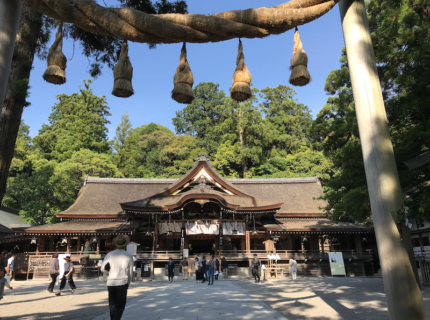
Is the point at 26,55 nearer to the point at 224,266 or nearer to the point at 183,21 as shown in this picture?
the point at 183,21

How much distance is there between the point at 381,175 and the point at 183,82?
178 cm

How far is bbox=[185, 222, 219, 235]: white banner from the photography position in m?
16.9

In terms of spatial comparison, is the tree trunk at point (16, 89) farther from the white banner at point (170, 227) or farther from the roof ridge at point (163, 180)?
the roof ridge at point (163, 180)

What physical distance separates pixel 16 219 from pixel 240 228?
1873 centimetres

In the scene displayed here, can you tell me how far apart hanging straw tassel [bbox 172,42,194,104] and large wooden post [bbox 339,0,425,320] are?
1.46 meters

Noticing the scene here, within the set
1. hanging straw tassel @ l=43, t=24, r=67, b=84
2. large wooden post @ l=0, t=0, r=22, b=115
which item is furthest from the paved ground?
large wooden post @ l=0, t=0, r=22, b=115

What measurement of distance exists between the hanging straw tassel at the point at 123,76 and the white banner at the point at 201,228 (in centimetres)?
1510

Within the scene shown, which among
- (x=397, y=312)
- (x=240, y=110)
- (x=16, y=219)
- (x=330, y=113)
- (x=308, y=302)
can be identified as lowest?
(x=308, y=302)

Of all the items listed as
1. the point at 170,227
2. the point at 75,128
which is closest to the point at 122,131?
the point at 75,128

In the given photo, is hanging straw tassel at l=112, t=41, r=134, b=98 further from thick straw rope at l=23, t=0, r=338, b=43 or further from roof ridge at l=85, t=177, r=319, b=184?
roof ridge at l=85, t=177, r=319, b=184

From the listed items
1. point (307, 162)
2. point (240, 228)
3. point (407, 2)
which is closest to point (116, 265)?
point (407, 2)

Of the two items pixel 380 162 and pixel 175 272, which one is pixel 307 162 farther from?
pixel 380 162

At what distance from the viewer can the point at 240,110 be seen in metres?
39.9

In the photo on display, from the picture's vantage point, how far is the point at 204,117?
46938 millimetres
